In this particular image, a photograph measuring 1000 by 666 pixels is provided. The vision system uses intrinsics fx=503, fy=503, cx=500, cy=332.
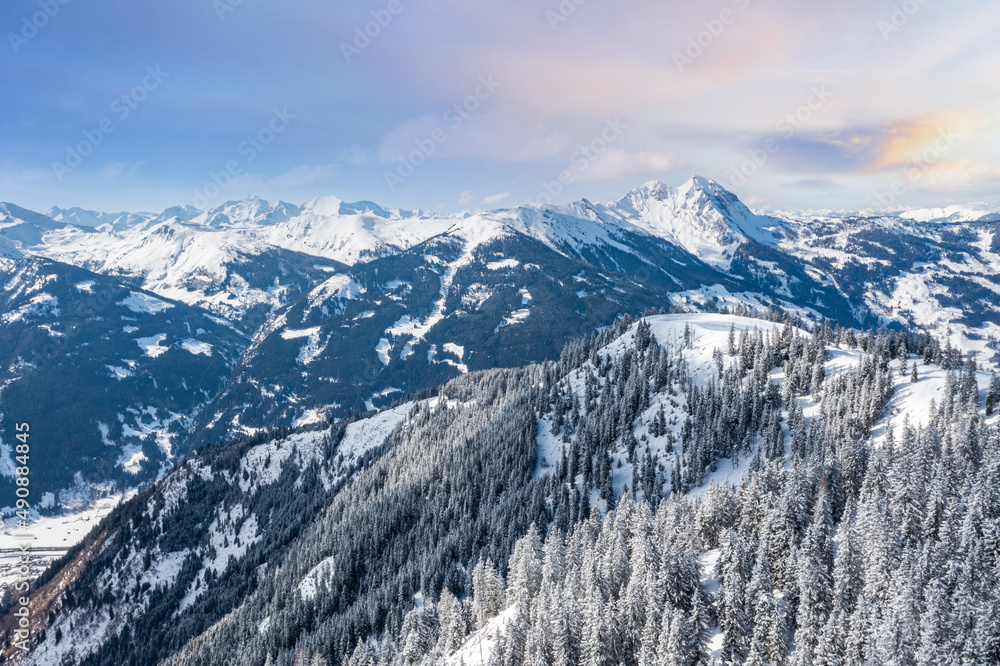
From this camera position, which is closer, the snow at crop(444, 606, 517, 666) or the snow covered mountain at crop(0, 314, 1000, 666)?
the snow covered mountain at crop(0, 314, 1000, 666)

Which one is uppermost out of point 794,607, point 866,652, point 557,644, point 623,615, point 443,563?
point 866,652

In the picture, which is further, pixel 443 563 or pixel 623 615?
pixel 443 563

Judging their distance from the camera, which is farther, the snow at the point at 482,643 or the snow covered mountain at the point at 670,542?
the snow at the point at 482,643

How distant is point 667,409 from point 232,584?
18211 centimetres

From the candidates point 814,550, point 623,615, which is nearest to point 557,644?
point 623,615

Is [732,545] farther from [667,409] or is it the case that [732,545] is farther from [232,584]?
[232,584]

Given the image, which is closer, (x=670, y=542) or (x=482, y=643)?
(x=670, y=542)

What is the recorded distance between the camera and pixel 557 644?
80.6m

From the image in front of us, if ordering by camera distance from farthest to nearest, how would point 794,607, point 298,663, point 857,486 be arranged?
1. point 298,663
2. point 857,486
3. point 794,607

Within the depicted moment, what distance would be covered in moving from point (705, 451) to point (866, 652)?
99.5 m

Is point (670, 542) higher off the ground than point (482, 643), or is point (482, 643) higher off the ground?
point (670, 542)

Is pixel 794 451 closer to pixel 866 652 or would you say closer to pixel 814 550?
pixel 814 550

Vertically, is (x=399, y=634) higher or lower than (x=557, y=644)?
lower

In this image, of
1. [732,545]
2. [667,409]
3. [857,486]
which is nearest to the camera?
[732,545]
